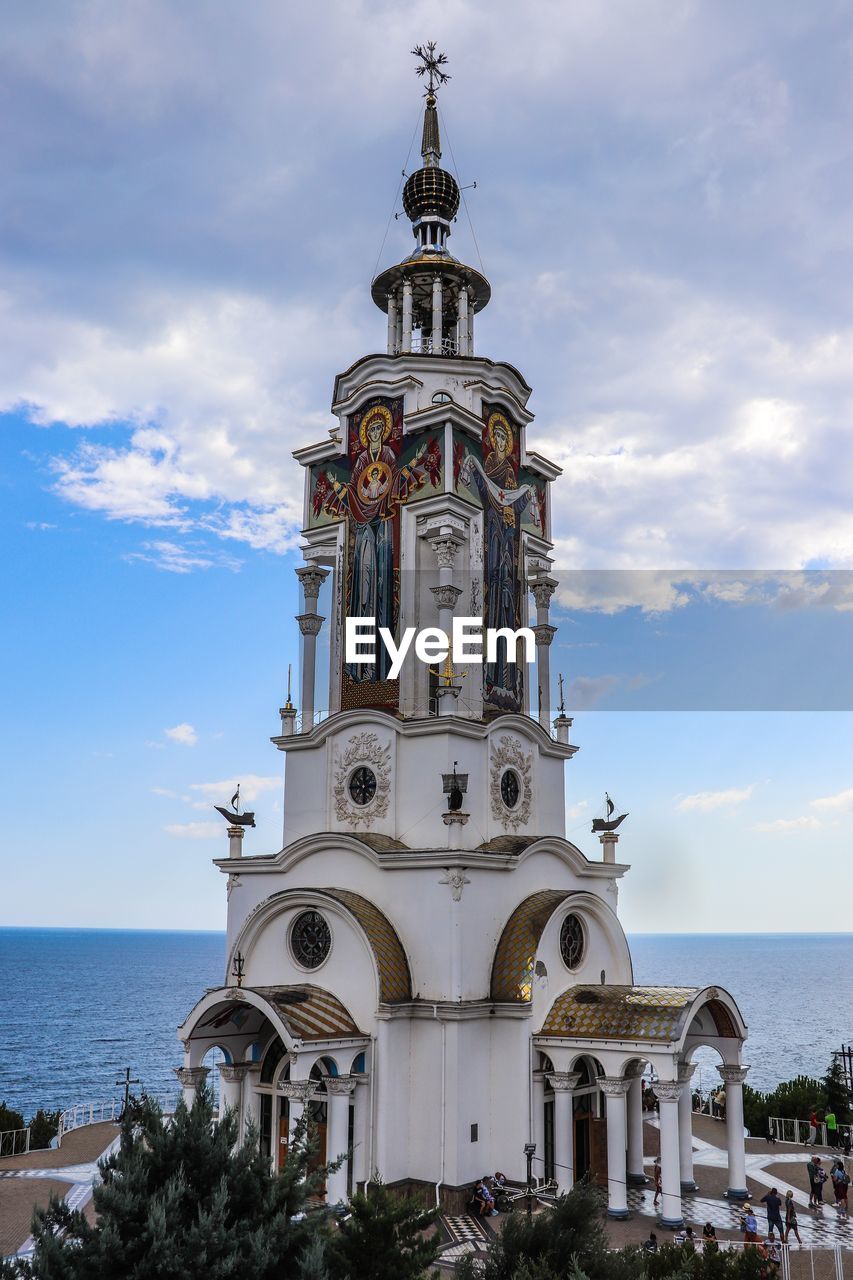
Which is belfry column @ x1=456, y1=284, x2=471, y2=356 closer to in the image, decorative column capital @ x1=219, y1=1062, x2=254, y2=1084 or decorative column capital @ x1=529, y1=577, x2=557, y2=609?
decorative column capital @ x1=529, y1=577, x2=557, y2=609

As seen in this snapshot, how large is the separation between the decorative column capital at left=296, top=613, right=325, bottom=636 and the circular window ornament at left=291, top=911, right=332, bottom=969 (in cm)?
779

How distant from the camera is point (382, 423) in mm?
28375

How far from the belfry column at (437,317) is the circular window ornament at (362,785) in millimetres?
10947

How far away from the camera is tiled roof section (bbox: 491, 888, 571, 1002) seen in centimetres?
2311

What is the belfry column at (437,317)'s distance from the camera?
29.3m

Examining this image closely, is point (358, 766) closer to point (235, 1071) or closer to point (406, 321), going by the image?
point (235, 1071)

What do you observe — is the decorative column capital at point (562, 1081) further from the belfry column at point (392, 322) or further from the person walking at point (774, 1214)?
the belfry column at point (392, 322)

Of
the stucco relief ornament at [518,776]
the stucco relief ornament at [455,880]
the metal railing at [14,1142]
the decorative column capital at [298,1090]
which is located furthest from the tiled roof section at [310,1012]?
the metal railing at [14,1142]

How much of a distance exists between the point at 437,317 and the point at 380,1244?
22.5 meters

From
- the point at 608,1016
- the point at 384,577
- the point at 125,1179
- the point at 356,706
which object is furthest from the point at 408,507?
the point at 125,1179

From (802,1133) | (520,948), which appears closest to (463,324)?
(520,948)

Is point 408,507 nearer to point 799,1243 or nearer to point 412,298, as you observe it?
point 412,298

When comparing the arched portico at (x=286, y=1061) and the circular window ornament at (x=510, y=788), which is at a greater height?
the circular window ornament at (x=510, y=788)

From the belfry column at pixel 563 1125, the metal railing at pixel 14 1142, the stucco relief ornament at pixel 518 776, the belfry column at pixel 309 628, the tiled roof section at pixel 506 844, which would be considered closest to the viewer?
the belfry column at pixel 563 1125
